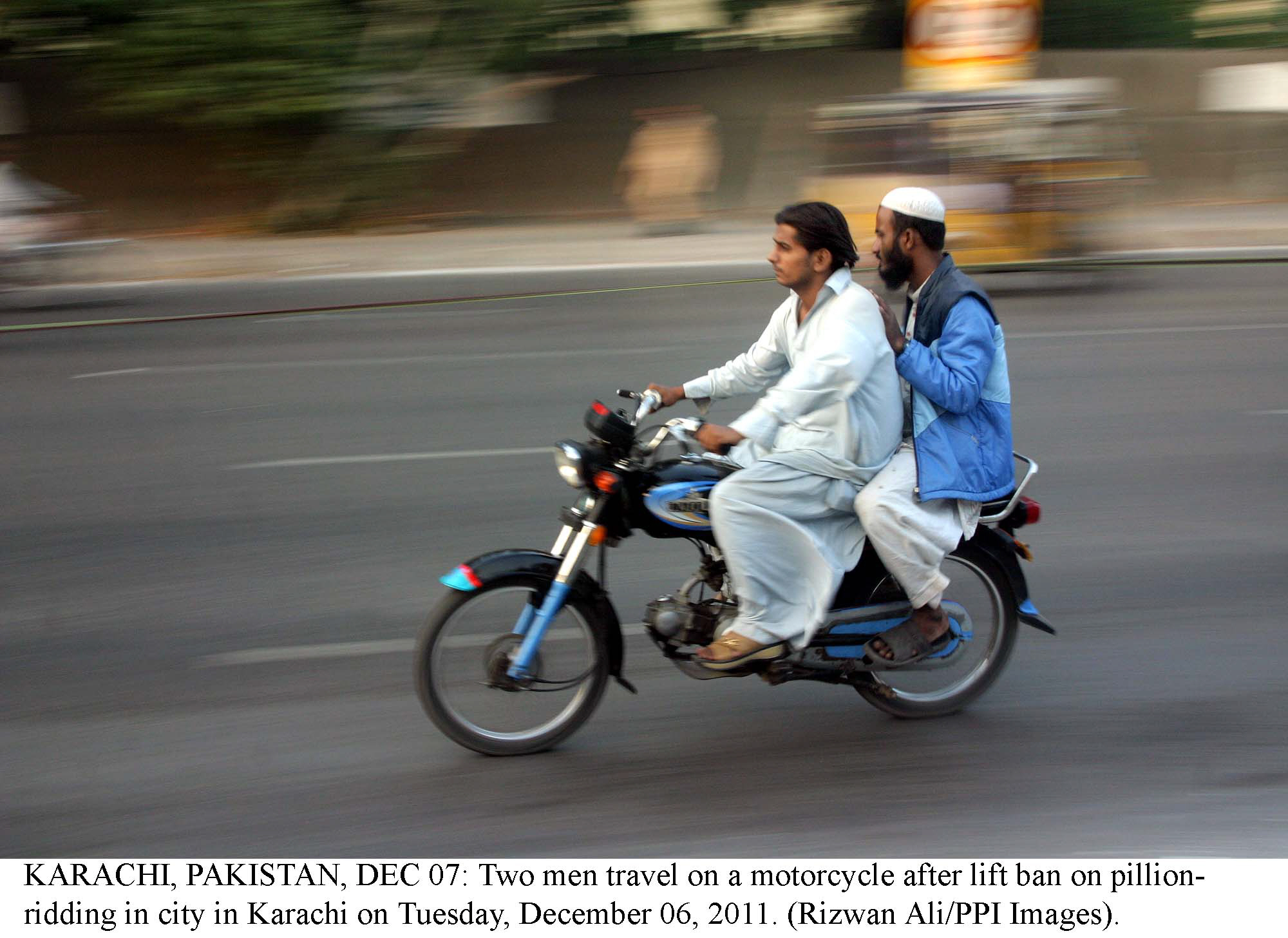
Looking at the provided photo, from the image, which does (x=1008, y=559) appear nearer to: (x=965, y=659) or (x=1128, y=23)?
(x=965, y=659)

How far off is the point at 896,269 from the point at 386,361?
6.69 meters

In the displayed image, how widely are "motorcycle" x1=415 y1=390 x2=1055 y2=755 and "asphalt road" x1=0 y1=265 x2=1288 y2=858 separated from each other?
0.63 feet

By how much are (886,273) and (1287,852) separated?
198cm

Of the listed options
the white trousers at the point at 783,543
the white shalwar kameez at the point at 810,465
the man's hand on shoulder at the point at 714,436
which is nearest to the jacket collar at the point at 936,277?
the white shalwar kameez at the point at 810,465

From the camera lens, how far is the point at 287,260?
53.4ft

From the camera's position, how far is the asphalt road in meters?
3.85

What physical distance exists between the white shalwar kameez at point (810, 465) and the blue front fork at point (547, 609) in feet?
1.39

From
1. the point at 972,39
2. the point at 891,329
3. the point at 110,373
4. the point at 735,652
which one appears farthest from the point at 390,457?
the point at 972,39

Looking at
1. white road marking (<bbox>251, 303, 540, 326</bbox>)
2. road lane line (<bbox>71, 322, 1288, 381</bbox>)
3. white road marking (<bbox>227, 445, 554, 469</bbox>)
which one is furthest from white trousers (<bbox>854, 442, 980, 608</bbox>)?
white road marking (<bbox>251, 303, 540, 326</bbox>)

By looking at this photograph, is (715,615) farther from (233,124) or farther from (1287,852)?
(233,124)

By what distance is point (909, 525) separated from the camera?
4.04 metres

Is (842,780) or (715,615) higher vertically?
(715,615)
